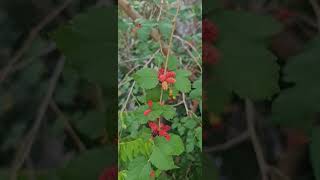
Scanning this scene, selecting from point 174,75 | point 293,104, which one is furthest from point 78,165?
point 293,104

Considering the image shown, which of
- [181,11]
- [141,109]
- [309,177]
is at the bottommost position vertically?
[309,177]

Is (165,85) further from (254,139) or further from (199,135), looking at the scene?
(254,139)

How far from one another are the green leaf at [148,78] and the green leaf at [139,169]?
3.7 inches

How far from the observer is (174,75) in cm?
92

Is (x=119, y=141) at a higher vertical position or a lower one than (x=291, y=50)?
lower

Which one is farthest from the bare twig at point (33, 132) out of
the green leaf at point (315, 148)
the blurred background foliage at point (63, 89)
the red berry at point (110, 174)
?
the green leaf at point (315, 148)

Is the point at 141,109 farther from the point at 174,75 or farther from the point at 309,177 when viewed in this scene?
the point at 309,177

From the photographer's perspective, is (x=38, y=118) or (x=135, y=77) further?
(x=38, y=118)

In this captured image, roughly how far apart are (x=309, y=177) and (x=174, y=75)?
11.1 inches

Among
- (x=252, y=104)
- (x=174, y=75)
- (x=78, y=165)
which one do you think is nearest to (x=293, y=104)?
(x=252, y=104)

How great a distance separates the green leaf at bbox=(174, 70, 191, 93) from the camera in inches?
36.2

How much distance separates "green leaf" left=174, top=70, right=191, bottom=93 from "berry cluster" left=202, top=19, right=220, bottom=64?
0.06 metres

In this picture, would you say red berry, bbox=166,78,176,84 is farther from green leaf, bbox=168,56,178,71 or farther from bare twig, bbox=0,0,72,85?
bare twig, bbox=0,0,72,85

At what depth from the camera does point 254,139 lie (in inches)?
41.2
